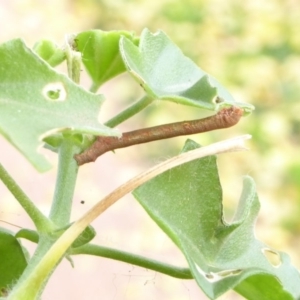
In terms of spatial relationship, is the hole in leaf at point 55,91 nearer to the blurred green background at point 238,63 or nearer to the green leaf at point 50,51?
the green leaf at point 50,51

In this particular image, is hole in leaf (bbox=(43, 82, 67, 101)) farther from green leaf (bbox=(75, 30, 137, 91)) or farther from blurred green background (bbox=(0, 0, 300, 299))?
blurred green background (bbox=(0, 0, 300, 299))

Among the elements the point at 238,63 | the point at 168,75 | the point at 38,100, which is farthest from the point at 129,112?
the point at 238,63

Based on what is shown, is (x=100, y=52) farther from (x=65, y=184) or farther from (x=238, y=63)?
(x=238, y=63)

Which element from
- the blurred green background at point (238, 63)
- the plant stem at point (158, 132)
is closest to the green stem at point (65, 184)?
the plant stem at point (158, 132)

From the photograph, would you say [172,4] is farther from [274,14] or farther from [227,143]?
[227,143]

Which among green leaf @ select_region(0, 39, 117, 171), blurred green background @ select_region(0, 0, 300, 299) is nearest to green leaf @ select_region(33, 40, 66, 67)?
green leaf @ select_region(0, 39, 117, 171)

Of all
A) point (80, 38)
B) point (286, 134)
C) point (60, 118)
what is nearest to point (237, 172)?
point (286, 134)
